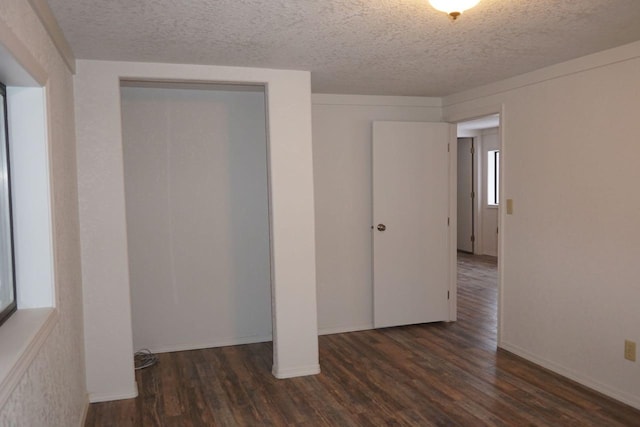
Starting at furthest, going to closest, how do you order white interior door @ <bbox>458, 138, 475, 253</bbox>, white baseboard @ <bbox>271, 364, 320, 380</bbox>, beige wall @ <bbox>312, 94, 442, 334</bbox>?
white interior door @ <bbox>458, 138, 475, 253</bbox>, beige wall @ <bbox>312, 94, 442, 334</bbox>, white baseboard @ <bbox>271, 364, 320, 380</bbox>

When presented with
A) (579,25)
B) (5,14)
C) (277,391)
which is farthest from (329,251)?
(5,14)

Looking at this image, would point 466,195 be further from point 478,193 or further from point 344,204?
point 344,204

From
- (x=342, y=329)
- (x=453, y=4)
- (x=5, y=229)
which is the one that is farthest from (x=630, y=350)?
(x=5, y=229)

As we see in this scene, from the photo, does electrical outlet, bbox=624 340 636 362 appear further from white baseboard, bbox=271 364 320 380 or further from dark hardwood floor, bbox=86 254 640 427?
white baseboard, bbox=271 364 320 380

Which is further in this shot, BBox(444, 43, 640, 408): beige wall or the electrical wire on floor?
the electrical wire on floor

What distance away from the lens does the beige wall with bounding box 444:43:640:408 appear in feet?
10.2

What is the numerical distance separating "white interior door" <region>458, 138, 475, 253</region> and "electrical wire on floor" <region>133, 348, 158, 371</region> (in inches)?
258

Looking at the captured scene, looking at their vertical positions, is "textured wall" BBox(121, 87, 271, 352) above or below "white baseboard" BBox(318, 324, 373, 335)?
above

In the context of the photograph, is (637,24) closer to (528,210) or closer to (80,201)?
(528,210)

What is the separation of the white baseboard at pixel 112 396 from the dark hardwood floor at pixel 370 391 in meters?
0.05

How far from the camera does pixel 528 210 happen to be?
12.7ft

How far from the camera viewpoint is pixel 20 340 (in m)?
1.70

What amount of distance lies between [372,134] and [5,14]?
340 centimetres

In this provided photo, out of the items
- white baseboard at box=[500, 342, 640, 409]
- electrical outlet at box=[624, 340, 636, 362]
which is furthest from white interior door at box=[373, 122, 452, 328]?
electrical outlet at box=[624, 340, 636, 362]
